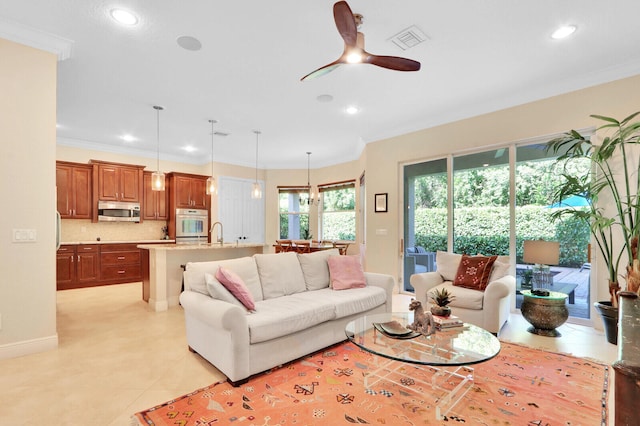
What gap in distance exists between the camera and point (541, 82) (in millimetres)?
3887

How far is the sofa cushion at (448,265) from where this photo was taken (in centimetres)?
420

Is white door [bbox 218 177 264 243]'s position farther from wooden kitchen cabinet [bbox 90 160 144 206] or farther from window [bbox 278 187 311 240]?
wooden kitchen cabinet [bbox 90 160 144 206]

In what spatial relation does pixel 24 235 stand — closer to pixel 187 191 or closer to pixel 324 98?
pixel 324 98

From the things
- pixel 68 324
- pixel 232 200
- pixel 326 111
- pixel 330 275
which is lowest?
pixel 68 324

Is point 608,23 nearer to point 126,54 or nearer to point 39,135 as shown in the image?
point 126,54

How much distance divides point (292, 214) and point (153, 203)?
3493 millimetres

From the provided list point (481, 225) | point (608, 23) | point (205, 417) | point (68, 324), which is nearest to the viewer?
point (205, 417)

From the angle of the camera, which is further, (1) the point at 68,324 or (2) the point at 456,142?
(2) the point at 456,142

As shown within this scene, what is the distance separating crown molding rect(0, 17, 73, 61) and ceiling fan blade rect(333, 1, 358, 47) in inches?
107

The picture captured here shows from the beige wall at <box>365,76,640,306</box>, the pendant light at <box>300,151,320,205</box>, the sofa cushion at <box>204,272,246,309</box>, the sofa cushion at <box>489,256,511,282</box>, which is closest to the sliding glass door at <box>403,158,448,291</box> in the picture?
the beige wall at <box>365,76,640,306</box>

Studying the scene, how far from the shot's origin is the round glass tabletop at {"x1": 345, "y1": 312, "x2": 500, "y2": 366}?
6.52ft

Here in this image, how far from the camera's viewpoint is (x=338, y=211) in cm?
826

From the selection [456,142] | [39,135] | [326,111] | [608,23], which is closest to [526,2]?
[608,23]

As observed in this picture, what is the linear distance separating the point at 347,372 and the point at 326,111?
3.71 m
